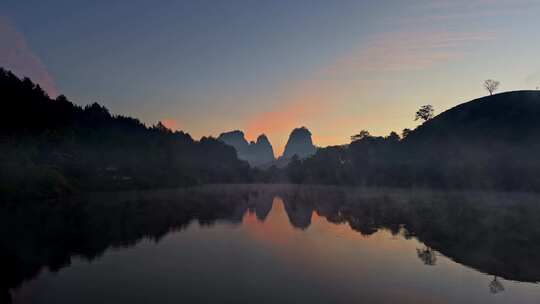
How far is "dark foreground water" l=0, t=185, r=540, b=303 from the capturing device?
16375 mm

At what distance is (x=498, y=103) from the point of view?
15175cm

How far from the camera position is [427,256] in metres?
24.7

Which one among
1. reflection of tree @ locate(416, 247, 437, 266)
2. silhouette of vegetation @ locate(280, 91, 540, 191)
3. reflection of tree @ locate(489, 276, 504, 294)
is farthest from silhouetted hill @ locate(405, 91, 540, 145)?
reflection of tree @ locate(489, 276, 504, 294)

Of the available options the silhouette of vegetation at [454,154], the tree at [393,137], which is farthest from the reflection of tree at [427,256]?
the tree at [393,137]

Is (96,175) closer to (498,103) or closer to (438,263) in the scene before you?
(438,263)

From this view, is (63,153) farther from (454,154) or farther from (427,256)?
(454,154)

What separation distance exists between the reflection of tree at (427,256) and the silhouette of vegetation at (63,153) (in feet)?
195

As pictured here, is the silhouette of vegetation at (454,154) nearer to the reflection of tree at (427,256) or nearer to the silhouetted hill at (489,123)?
the silhouetted hill at (489,123)

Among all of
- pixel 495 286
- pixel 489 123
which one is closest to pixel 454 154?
pixel 489 123

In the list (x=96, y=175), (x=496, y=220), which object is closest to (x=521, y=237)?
(x=496, y=220)

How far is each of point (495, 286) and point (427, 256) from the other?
669 centimetres

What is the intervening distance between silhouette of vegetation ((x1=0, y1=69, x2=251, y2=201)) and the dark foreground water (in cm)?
2274

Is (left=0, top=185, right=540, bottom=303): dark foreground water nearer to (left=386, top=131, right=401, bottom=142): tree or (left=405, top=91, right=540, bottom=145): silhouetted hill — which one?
(left=405, top=91, right=540, bottom=145): silhouetted hill

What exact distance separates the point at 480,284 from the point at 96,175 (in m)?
89.0
